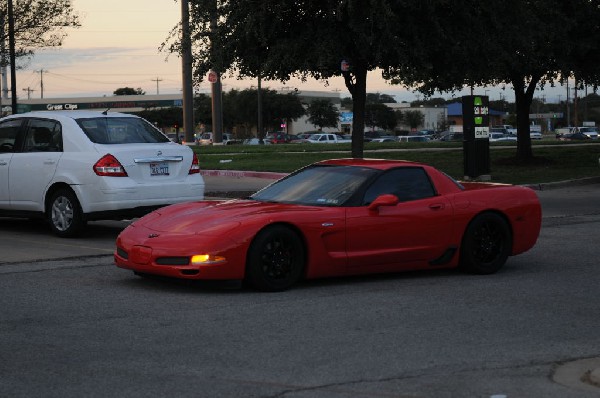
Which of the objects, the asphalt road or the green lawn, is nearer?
Answer: the asphalt road

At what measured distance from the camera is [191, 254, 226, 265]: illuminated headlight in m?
8.74

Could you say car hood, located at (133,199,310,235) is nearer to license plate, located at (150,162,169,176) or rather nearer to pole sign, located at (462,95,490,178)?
license plate, located at (150,162,169,176)

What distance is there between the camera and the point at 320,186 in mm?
9969

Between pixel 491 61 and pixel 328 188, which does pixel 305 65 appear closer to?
pixel 491 61

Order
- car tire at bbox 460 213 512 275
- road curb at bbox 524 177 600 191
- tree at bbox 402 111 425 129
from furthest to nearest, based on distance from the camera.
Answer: tree at bbox 402 111 425 129 < road curb at bbox 524 177 600 191 < car tire at bbox 460 213 512 275

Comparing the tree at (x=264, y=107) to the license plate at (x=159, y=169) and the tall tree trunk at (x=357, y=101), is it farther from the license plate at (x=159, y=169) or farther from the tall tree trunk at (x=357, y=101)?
the license plate at (x=159, y=169)

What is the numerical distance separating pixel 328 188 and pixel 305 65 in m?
10.7

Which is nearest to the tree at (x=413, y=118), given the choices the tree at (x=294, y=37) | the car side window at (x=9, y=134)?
the tree at (x=294, y=37)

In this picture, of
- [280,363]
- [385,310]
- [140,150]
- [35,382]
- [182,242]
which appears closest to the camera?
[35,382]

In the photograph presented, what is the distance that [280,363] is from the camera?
639 cm

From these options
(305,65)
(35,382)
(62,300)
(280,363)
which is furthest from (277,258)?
(305,65)

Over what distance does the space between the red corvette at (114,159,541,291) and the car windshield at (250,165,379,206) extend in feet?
0.04

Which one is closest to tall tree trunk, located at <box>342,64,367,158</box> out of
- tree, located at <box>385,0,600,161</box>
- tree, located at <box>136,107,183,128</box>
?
tree, located at <box>385,0,600,161</box>

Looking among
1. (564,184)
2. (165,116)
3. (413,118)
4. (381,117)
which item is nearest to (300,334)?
(564,184)
